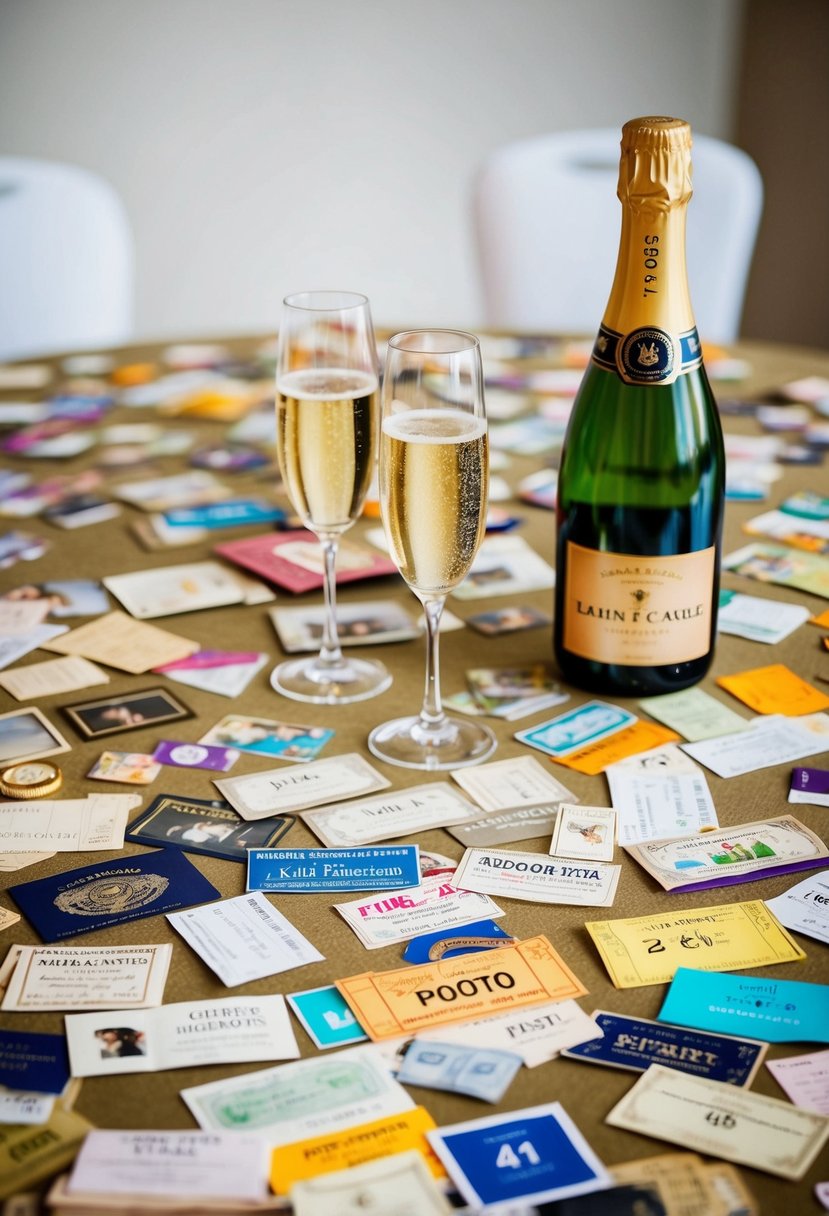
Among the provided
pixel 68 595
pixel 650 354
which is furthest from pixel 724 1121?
pixel 68 595

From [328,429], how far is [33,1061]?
0.58 meters

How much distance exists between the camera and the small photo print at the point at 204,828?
2.88 ft

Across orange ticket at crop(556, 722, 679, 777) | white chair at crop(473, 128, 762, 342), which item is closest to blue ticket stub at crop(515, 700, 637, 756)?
orange ticket at crop(556, 722, 679, 777)

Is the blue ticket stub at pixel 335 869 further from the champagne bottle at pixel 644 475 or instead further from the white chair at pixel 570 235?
the white chair at pixel 570 235

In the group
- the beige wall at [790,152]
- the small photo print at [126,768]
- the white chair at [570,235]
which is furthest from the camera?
the beige wall at [790,152]

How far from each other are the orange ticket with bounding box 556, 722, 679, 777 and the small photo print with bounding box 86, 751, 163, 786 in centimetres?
32

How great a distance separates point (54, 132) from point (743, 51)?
2.35 m

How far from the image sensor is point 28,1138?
633 mm

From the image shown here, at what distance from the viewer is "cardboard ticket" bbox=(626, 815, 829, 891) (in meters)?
0.84

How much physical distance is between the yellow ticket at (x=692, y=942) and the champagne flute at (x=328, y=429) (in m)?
0.38

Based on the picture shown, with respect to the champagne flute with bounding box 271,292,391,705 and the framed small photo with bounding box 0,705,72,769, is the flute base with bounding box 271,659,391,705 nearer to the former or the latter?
the champagne flute with bounding box 271,292,391,705

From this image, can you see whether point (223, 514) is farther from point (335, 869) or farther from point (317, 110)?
point (317, 110)

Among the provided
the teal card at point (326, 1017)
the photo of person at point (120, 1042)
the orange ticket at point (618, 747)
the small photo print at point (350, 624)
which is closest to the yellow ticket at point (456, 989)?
the teal card at point (326, 1017)

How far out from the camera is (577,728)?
1.03 metres
